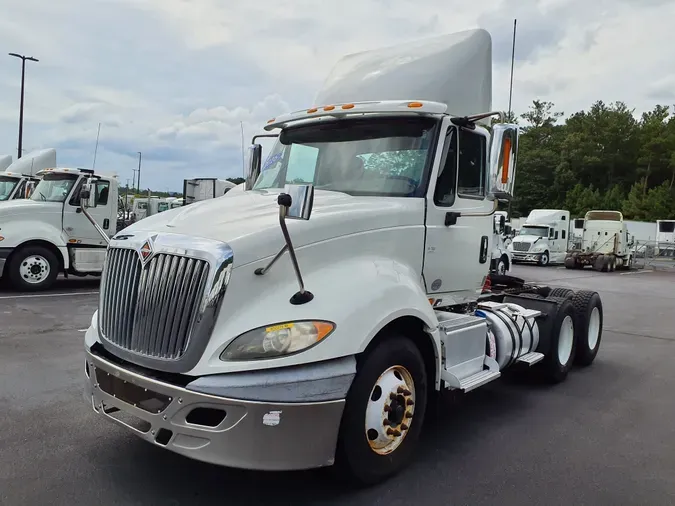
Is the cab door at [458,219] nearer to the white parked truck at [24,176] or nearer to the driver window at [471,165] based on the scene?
the driver window at [471,165]

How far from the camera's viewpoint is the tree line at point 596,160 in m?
65.7

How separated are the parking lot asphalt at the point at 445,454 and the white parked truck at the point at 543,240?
2465 centimetres

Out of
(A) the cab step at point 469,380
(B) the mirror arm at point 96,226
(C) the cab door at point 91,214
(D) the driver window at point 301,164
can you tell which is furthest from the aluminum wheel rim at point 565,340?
(C) the cab door at point 91,214

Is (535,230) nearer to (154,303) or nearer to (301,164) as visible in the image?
(301,164)

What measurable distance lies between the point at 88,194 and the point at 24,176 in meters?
5.42

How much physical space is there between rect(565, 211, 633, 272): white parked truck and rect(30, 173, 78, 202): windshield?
24.6 meters

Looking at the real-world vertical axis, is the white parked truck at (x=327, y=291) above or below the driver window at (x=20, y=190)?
below

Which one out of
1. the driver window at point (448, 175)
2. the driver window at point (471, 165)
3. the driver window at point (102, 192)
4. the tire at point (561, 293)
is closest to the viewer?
the driver window at point (448, 175)

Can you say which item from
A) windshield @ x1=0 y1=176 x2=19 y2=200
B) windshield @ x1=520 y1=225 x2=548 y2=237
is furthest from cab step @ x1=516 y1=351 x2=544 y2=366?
windshield @ x1=520 y1=225 x2=548 y2=237

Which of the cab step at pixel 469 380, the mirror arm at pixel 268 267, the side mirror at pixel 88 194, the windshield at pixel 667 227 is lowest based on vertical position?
the cab step at pixel 469 380

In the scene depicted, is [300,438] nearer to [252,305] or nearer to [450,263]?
[252,305]

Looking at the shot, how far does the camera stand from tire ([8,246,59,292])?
39.6 feet

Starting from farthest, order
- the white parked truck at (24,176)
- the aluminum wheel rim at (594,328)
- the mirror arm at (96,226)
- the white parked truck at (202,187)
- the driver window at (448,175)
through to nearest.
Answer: the white parked truck at (202,187) < the white parked truck at (24,176) < the mirror arm at (96,226) < the aluminum wheel rim at (594,328) < the driver window at (448,175)

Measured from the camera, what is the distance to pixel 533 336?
633 centimetres
